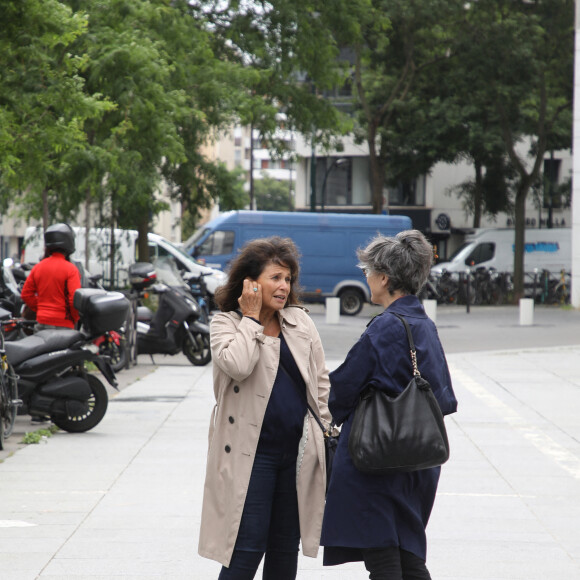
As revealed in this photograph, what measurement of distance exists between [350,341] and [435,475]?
1707 cm

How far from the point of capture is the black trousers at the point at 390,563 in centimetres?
362

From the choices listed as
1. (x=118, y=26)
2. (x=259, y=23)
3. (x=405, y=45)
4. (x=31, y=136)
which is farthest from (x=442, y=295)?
(x=31, y=136)

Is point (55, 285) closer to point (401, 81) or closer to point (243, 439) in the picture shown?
point (243, 439)

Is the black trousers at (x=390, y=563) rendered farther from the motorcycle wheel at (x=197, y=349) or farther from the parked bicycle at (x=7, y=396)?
the motorcycle wheel at (x=197, y=349)

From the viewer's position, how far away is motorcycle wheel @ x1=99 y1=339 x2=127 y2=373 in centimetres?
1450

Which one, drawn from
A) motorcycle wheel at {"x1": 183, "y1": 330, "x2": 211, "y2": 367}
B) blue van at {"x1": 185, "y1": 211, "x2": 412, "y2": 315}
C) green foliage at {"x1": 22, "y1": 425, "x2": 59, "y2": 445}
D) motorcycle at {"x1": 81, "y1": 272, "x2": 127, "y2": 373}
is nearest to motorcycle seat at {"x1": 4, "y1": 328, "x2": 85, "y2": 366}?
green foliage at {"x1": 22, "y1": 425, "x2": 59, "y2": 445}

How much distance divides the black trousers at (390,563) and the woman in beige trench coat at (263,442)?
201 millimetres

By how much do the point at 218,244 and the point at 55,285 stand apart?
21715mm

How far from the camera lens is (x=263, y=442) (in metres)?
3.81

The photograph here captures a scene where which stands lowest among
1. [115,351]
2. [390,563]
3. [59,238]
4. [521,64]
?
[115,351]

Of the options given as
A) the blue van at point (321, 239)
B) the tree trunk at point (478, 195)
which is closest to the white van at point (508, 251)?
the tree trunk at point (478, 195)

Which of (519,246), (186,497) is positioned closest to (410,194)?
(519,246)

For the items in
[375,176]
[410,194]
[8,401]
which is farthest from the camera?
[410,194]

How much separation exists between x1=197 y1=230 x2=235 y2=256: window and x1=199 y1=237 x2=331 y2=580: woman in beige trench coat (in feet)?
91.8
